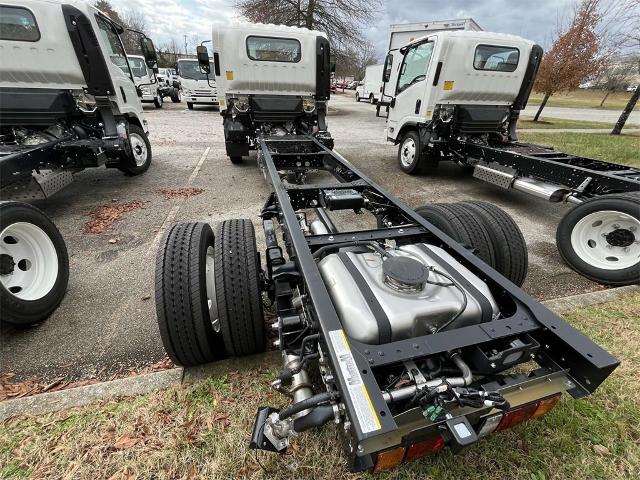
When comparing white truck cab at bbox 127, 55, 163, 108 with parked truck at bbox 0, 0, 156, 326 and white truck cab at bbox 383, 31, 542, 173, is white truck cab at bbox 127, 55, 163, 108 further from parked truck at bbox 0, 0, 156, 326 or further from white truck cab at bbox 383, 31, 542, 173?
white truck cab at bbox 383, 31, 542, 173

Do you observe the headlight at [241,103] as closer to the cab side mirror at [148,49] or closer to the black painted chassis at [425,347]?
the cab side mirror at [148,49]

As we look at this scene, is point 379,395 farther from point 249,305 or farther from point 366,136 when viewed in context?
point 366,136

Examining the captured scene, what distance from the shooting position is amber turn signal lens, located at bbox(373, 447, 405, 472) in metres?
1.07

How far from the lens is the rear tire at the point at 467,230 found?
227 cm

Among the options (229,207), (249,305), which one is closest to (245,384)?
(249,305)

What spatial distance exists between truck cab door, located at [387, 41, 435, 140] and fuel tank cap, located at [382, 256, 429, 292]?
18.1 ft

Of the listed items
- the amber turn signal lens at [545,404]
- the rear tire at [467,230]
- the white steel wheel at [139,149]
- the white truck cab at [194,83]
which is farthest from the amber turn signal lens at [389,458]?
the white truck cab at [194,83]

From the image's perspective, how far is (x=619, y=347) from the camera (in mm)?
2291

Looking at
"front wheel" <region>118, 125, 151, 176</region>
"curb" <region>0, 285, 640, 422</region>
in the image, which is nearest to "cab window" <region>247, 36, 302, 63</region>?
"front wheel" <region>118, 125, 151, 176</region>

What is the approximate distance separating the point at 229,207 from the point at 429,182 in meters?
4.06

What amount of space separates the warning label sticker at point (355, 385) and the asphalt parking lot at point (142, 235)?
5.63ft

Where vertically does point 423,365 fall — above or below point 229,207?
above

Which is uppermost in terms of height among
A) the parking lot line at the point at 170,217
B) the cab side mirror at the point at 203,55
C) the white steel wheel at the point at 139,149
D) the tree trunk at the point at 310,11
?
the tree trunk at the point at 310,11

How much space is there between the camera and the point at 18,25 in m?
4.30
